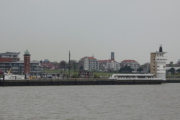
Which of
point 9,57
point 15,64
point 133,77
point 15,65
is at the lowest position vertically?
point 133,77

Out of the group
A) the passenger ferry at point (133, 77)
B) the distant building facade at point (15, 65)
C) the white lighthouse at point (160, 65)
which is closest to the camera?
the passenger ferry at point (133, 77)

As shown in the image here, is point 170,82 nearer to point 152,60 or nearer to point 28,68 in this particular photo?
point 152,60

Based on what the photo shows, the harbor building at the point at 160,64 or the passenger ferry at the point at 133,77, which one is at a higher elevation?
the harbor building at the point at 160,64

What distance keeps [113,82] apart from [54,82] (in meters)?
16.8

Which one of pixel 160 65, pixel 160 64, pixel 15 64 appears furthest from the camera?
pixel 15 64

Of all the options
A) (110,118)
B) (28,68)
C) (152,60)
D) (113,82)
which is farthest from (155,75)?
(110,118)

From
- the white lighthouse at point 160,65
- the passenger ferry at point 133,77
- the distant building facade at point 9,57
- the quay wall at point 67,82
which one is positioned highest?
the distant building facade at point 9,57

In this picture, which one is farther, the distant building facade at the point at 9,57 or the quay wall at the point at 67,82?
the distant building facade at the point at 9,57

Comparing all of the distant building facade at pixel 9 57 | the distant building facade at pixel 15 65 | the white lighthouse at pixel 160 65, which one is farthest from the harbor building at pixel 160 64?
the distant building facade at pixel 9 57

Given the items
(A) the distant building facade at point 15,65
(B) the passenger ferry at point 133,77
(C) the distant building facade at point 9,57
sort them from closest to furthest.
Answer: (B) the passenger ferry at point 133,77, (A) the distant building facade at point 15,65, (C) the distant building facade at point 9,57

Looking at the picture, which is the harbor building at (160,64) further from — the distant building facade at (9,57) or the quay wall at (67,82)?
the distant building facade at (9,57)

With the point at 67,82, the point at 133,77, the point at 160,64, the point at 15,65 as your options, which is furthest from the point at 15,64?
the point at 160,64

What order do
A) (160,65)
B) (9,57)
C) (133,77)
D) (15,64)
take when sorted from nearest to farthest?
A: 1. (133,77)
2. (160,65)
3. (15,64)
4. (9,57)

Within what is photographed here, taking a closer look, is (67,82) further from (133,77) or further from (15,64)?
(15,64)
